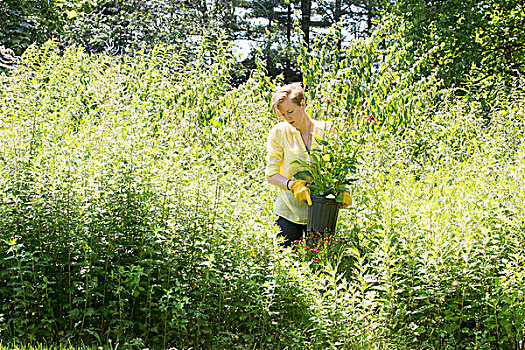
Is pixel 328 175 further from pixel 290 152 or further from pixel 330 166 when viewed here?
pixel 290 152

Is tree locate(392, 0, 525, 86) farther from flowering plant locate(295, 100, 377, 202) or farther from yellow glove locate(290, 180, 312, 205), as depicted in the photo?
yellow glove locate(290, 180, 312, 205)

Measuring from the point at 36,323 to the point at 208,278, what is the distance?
0.98 meters

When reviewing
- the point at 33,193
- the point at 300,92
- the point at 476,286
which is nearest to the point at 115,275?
the point at 33,193

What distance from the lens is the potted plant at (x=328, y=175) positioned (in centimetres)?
332

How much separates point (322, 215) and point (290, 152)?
51 centimetres

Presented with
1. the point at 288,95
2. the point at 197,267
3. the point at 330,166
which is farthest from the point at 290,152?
the point at 197,267

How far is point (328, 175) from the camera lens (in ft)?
11.0

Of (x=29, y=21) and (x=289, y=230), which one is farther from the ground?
(x=29, y=21)

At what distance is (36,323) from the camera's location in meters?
2.66

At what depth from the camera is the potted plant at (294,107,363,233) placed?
332 cm

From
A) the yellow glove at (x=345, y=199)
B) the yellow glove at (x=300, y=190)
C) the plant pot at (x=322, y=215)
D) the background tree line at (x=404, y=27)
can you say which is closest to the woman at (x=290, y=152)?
the yellow glove at (x=300, y=190)

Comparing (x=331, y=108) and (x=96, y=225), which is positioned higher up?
(x=331, y=108)

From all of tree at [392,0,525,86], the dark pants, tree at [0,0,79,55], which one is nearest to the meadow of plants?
the dark pants

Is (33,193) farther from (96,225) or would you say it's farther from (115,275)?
(115,275)
